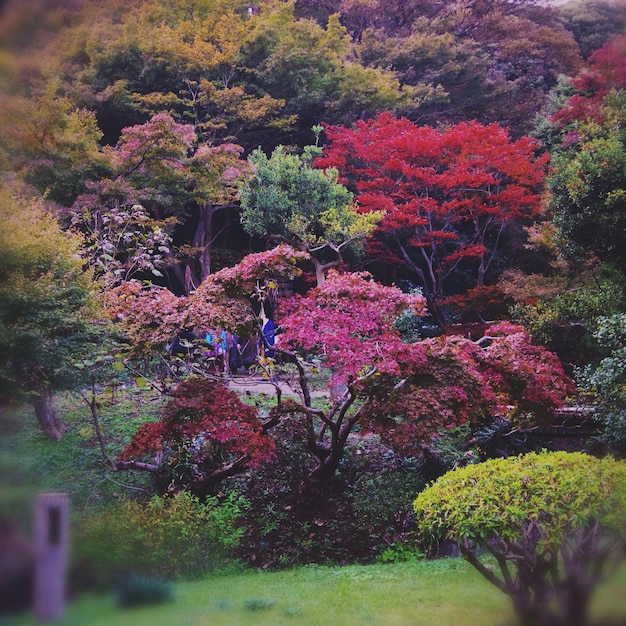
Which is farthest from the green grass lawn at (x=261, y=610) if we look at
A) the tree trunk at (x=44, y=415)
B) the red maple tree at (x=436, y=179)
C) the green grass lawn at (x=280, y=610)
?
the red maple tree at (x=436, y=179)

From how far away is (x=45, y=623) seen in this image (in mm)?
439

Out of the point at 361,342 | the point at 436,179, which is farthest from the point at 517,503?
the point at 436,179

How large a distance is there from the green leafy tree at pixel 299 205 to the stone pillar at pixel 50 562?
9226mm

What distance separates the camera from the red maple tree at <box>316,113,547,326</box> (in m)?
10.7

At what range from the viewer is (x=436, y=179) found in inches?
420

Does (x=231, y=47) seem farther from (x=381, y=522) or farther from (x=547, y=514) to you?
(x=547, y=514)

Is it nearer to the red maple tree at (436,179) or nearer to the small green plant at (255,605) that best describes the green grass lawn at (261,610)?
the small green plant at (255,605)

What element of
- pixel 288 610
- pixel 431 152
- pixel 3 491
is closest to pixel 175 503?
pixel 288 610

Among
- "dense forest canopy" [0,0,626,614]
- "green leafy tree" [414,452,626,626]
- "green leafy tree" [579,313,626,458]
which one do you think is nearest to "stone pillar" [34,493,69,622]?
"dense forest canopy" [0,0,626,614]

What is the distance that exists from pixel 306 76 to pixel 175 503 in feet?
33.2

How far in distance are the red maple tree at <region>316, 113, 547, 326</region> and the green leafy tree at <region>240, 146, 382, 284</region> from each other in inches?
36.0

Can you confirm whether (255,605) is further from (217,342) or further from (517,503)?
(217,342)

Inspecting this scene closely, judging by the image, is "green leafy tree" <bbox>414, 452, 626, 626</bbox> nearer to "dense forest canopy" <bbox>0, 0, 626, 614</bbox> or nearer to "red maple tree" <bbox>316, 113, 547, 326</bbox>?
"dense forest canopy" <bbox>0, 0, 626, 614</bbox>

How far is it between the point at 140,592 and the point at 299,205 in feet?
31.5
